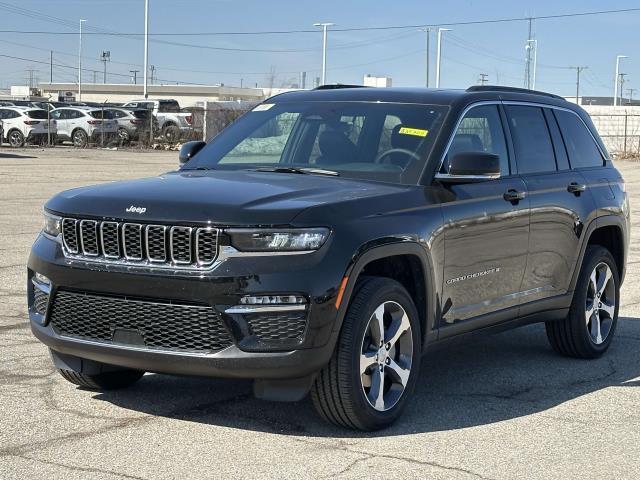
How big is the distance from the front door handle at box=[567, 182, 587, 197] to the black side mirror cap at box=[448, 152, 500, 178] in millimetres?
1581

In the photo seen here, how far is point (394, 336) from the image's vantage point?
6066 mm

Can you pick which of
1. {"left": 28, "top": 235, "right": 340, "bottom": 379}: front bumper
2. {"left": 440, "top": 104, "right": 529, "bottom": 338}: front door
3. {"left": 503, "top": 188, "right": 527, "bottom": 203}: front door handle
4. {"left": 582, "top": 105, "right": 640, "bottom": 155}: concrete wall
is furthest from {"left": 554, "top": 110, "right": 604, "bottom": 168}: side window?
{"left": 582, "top": 105, "right": 640, "bottom": 155}: concrete wall

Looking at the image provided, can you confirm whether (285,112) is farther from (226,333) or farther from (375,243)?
(226,333)

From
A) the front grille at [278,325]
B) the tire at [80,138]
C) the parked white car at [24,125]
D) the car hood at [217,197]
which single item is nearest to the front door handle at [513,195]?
the car hood at [217,197]

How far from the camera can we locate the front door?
662cm

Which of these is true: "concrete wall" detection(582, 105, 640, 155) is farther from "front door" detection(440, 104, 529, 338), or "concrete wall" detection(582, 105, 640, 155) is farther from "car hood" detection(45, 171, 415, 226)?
"car hood" detection(45, 171, 415, 226)

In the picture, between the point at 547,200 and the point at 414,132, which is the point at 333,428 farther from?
the point at 547,200

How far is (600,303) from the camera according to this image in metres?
8.50

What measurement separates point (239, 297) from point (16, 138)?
127ft

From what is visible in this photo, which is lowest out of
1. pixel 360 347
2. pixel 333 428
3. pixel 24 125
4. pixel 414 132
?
pixel 333 428

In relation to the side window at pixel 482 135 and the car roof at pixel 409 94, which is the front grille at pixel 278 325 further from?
the car roof at pixel 409 94

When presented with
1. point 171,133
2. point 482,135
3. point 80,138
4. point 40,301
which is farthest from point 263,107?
point 171,133

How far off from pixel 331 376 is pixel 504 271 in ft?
6.10

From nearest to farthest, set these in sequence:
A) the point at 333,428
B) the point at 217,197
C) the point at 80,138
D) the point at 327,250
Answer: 1. the point at 327,250
2. the point at 217,197
3. the point at 333,428
4. the point at 80,138
